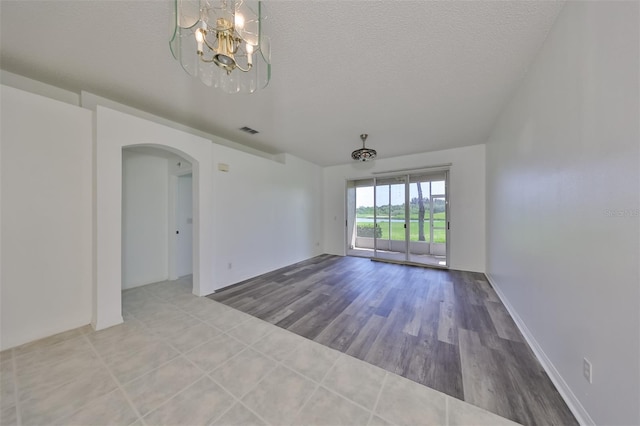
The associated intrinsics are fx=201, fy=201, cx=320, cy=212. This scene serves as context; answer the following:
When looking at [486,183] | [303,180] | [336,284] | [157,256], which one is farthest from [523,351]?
[157,256]

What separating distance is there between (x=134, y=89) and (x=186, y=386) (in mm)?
3277

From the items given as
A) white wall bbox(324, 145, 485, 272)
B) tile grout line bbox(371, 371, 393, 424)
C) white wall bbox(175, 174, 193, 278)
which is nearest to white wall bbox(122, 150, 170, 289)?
white wall bbox(175, 174, 193, 278)

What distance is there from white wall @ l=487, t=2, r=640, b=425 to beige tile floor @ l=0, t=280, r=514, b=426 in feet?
2.33

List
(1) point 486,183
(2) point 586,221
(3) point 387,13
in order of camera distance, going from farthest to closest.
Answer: (1) point 486,183 < (3) point 387,13 < (2) point 586,221

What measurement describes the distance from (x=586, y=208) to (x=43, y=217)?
4788 mm

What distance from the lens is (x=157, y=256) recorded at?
3896mm

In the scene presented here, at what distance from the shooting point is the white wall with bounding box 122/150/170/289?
11.5ft

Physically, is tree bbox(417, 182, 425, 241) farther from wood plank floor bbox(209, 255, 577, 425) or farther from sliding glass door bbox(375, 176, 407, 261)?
wood plank floor bbox(209, 255, 577, 425)

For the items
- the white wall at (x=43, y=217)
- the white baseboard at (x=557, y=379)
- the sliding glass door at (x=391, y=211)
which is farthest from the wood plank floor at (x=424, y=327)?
the white wall at (x=43, y=217)

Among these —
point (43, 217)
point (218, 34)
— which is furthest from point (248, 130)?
point (43, 217)

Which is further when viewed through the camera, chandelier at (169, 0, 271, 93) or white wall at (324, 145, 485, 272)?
white wall at (324, 145, 485, 272)

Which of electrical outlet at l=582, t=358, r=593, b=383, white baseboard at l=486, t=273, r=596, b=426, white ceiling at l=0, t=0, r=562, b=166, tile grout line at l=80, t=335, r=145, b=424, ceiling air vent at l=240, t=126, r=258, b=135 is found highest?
ceiling air vent at l=240, t=126, r=258, b=135

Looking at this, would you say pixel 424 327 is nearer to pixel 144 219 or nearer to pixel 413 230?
pixel 413 230

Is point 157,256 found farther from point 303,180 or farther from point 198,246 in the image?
point 303,180
